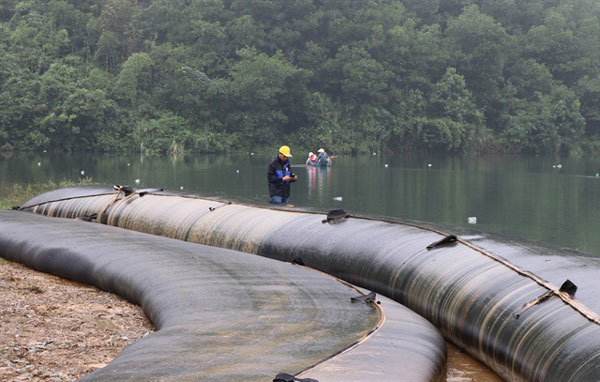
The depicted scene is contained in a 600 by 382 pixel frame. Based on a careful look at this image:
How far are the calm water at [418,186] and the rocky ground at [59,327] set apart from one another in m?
5.20

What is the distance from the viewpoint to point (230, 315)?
8.10m

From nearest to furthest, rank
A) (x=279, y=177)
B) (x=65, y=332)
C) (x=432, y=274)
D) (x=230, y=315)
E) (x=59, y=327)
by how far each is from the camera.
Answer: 1. (x=230, y=315)
2. (x=65, y=332)
3. (x=59, y=327)
4. (x=432, y=274)
5. (x=279, y=177)

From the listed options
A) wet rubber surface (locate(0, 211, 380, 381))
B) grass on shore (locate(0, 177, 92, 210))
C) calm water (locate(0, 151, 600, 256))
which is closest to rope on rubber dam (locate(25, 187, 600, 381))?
wet rubber surface (locate(0, 211, 380, 381))

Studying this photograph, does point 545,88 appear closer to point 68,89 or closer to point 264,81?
point 264,81

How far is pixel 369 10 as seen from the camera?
82500mm

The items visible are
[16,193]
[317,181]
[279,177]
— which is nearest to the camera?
[279,177]

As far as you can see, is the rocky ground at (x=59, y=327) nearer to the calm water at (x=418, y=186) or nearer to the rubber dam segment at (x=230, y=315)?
the rubber dam segment at (x=230, y=315)

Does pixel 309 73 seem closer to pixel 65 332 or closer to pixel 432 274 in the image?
pixel 432 274

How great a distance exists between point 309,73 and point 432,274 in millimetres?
66860

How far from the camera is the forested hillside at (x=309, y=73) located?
72.7 meters

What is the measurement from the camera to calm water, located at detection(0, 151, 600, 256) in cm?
2694

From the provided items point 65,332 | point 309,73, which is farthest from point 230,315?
point 309,73

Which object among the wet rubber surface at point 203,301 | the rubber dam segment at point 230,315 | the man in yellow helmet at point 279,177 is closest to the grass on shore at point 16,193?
the man in yellow helmet at point 279,177

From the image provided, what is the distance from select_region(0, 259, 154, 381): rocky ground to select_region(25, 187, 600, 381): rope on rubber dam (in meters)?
3.04
